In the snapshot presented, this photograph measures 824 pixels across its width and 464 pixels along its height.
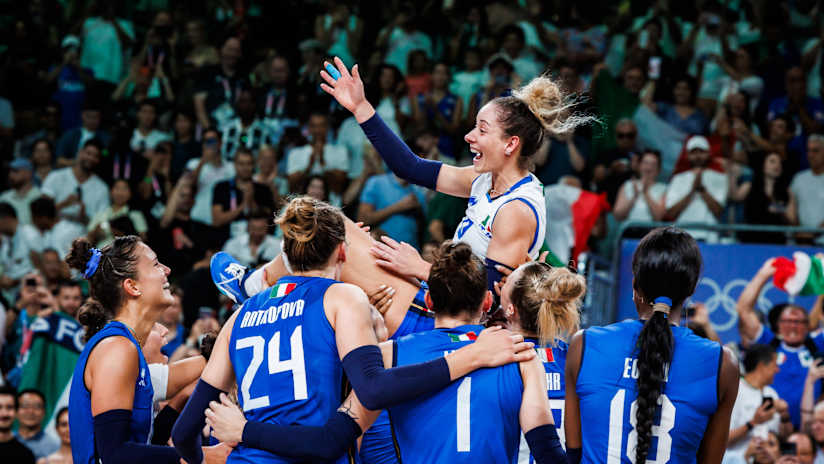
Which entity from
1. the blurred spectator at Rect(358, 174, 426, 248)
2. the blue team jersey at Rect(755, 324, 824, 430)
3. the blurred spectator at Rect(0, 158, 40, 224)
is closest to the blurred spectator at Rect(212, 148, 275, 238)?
the blurred spectator at Rect(358, 174, 426, 248)

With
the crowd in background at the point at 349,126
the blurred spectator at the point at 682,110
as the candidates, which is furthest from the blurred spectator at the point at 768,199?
the blurred spectator at the point at 682,110

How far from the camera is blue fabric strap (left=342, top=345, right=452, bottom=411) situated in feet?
11.1

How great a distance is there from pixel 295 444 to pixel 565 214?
545cm

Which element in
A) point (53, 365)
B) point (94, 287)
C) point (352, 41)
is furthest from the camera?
point (352, 41)

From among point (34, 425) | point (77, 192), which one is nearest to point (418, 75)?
point (77, 192)

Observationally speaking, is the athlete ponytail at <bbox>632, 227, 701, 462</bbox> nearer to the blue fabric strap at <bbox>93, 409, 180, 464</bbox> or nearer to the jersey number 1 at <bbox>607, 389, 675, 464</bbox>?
the jersey number 1 at <bbox>607, 389, 675, 464</bbox>

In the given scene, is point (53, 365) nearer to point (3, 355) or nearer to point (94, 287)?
point (3, 355)

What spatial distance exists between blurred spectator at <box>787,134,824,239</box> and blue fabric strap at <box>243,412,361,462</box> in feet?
22.1

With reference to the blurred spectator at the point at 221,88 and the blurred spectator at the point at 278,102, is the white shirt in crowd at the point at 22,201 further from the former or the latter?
the blurred spectator at the point at 278,102

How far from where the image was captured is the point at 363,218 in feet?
31.1

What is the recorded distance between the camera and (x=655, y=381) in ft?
11.1

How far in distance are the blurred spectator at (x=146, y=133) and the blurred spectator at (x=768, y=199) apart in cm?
636

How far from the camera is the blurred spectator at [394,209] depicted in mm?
9453

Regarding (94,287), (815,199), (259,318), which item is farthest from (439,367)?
(815,199)
